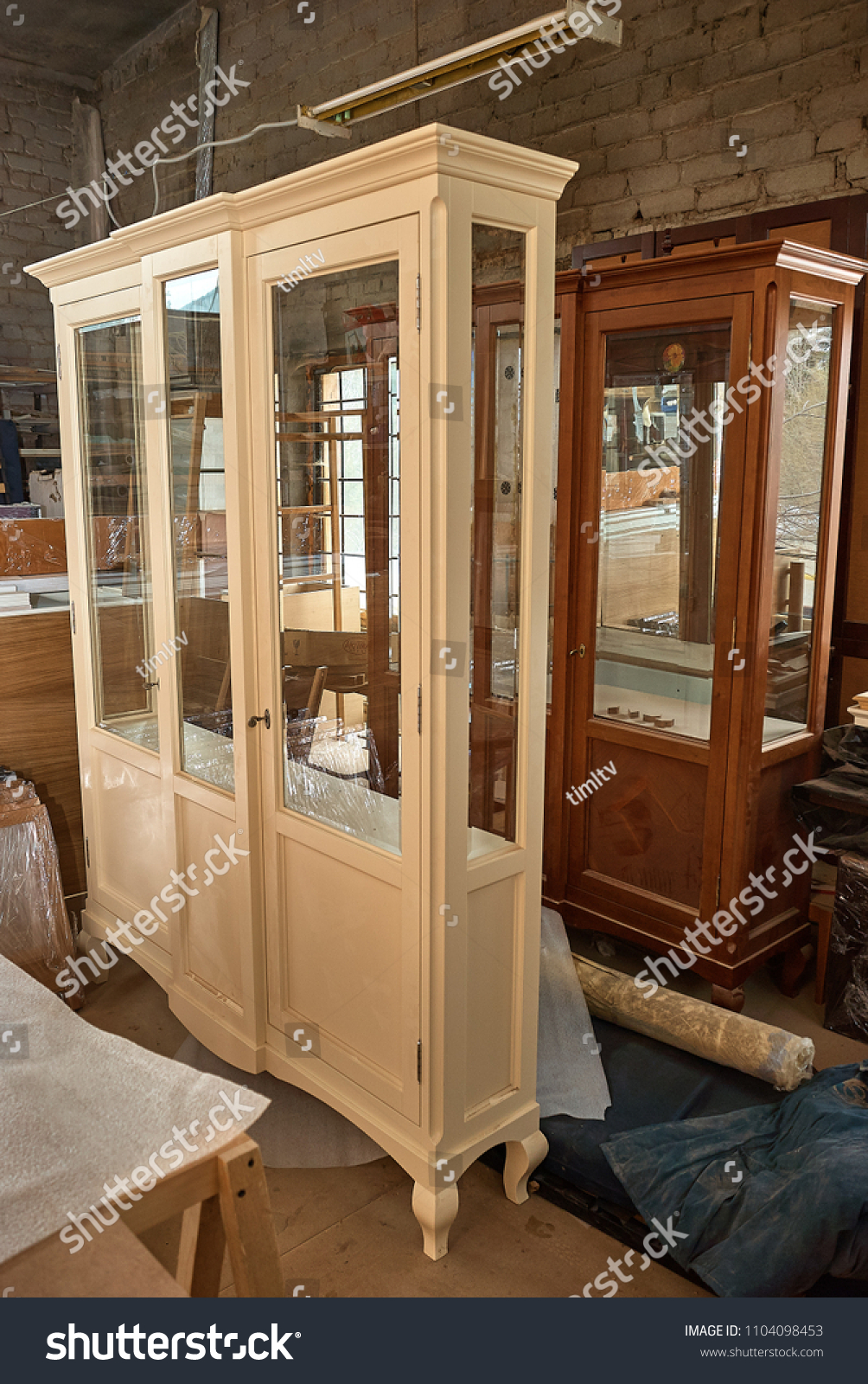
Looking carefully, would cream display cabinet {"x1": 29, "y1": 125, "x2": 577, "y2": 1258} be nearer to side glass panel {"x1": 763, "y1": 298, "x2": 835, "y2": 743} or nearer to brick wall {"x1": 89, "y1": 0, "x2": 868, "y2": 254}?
side glass panel {"x1": 763, "y1": 298, "x2": 835, "y2": 743}

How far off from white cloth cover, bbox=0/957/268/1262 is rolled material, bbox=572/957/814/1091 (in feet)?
5.18

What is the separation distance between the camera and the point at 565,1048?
2.70 meters

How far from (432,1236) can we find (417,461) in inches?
61.9

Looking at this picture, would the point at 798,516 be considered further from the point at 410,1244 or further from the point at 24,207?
the point at 24,207

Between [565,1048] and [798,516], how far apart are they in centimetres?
164

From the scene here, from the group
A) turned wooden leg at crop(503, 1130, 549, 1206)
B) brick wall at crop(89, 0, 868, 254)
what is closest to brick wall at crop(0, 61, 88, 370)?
brick wall at crop(89, 0, 868, 254)

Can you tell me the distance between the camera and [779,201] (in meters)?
3.38

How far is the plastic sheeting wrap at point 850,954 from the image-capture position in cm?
298

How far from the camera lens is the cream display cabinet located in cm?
195

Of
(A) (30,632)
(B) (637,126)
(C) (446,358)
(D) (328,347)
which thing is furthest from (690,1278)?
(B) (637,126)

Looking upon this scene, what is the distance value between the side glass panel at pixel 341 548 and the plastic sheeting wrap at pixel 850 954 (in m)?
1.56

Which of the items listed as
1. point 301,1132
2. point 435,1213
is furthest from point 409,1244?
point 301,1132

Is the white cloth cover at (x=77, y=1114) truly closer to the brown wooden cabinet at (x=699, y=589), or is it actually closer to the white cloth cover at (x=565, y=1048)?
the white cloth cover at (x=565, y=1048)
